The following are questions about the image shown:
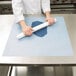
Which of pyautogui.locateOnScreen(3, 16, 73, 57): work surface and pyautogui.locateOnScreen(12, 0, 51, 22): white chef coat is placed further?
pyautogui.locateOnScreen(12, 0, 51, 22): white chef coat

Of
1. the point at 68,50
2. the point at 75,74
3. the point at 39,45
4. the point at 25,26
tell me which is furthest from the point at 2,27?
the point at 75,74

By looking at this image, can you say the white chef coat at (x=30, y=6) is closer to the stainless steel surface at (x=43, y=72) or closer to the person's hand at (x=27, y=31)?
the person's hand at (x=27, y=31)

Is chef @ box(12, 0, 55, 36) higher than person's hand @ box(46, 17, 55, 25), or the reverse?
chef @ box(12, 0, 55, 36)

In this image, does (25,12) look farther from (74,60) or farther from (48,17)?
(74,60)

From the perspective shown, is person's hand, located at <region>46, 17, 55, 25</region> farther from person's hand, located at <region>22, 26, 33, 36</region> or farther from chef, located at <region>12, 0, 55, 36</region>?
person's hand, located at <region>22, 26, 33, 36</region>

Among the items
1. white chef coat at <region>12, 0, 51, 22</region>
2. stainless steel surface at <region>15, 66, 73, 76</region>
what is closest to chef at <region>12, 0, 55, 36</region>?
white chef coat at <region>12, 0, 51, 22</region>

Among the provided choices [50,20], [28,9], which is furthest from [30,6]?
[50,20]

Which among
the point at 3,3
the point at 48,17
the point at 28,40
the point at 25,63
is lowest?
the point at 25,63

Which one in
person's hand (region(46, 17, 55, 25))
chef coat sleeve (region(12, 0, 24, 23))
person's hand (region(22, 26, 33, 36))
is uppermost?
chef coat sleeve (region(12, 0, 24, 23))

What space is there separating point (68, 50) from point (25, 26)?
0.21 m

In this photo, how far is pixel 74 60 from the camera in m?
0.61

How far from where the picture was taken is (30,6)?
35.6 inches

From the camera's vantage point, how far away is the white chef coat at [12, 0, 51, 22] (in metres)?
0.81

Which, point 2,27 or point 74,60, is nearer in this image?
point 74,60
